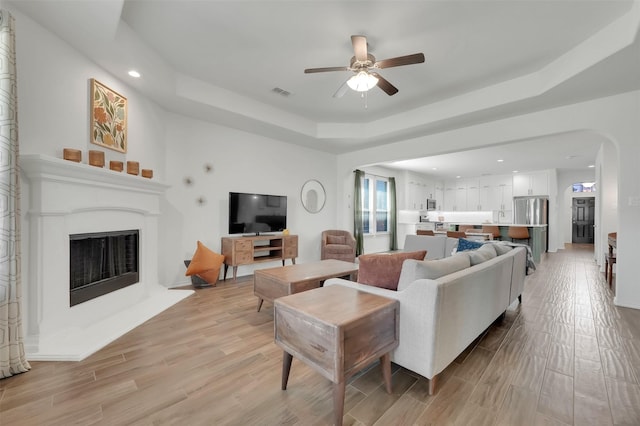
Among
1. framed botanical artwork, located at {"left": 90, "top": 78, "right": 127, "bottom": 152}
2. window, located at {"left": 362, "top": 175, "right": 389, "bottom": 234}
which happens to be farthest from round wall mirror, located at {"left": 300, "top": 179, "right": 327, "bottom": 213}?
framed botanical artwork, located at {"left": 90, "top": 78, "right": 127, "bottom": 152}

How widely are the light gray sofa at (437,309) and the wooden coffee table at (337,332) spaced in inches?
4.1

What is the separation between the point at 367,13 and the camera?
2369 millimetres

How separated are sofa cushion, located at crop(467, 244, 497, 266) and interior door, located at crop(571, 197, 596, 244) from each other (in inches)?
453

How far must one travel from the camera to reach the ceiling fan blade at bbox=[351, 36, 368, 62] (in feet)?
7.78

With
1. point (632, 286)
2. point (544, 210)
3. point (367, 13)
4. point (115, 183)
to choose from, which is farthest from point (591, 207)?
point (115, 183)

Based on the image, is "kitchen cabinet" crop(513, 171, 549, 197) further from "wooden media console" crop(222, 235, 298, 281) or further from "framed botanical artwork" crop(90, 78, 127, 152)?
"framed botanical artwork" crop(90, 78, 127, 152)

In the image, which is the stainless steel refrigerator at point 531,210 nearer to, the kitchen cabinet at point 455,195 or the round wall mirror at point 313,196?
the kitchen cabinet at point 455,195

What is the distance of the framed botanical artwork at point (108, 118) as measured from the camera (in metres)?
2.72

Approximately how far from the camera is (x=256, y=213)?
15.7 feet

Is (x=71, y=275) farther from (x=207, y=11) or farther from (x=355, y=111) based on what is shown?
(x=355, y=111)

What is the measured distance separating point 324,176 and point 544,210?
23.5 ft

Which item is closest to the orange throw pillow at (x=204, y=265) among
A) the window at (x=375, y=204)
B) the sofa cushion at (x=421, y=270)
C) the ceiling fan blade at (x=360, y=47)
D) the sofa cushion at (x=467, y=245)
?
the sofa cushion at (x=421, y=270)

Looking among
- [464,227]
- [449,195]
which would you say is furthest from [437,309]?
[449,195]

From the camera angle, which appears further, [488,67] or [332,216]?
[332,216]
